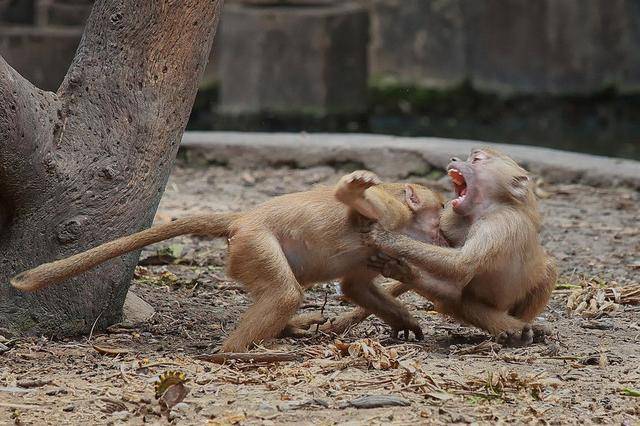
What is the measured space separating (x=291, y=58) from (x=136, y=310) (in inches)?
323

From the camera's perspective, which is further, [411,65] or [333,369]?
[411,65]

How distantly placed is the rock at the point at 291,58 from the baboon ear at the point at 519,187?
8505 mm

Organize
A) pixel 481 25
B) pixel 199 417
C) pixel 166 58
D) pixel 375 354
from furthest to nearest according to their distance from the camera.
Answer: pixel 481 25
pixel 166 58
pixel 375 354
pixel 199 417

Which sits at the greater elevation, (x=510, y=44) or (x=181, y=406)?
(x=510, y=44)

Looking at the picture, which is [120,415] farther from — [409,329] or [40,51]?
[40,51]

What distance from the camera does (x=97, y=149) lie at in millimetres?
5297

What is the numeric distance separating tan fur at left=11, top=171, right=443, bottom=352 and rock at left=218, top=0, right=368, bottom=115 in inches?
330

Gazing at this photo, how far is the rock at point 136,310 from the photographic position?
5.69 m

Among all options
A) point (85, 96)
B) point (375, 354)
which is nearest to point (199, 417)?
point (375, 354)

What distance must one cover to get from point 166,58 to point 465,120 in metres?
9.68

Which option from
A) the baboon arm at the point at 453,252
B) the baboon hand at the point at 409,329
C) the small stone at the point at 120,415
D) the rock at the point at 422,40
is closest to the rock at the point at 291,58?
the rock at the point at 422,40

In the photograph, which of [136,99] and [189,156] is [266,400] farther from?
[189,156]

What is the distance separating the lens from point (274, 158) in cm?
1009

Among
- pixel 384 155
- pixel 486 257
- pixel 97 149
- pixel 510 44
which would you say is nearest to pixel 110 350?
pixel 97 149
